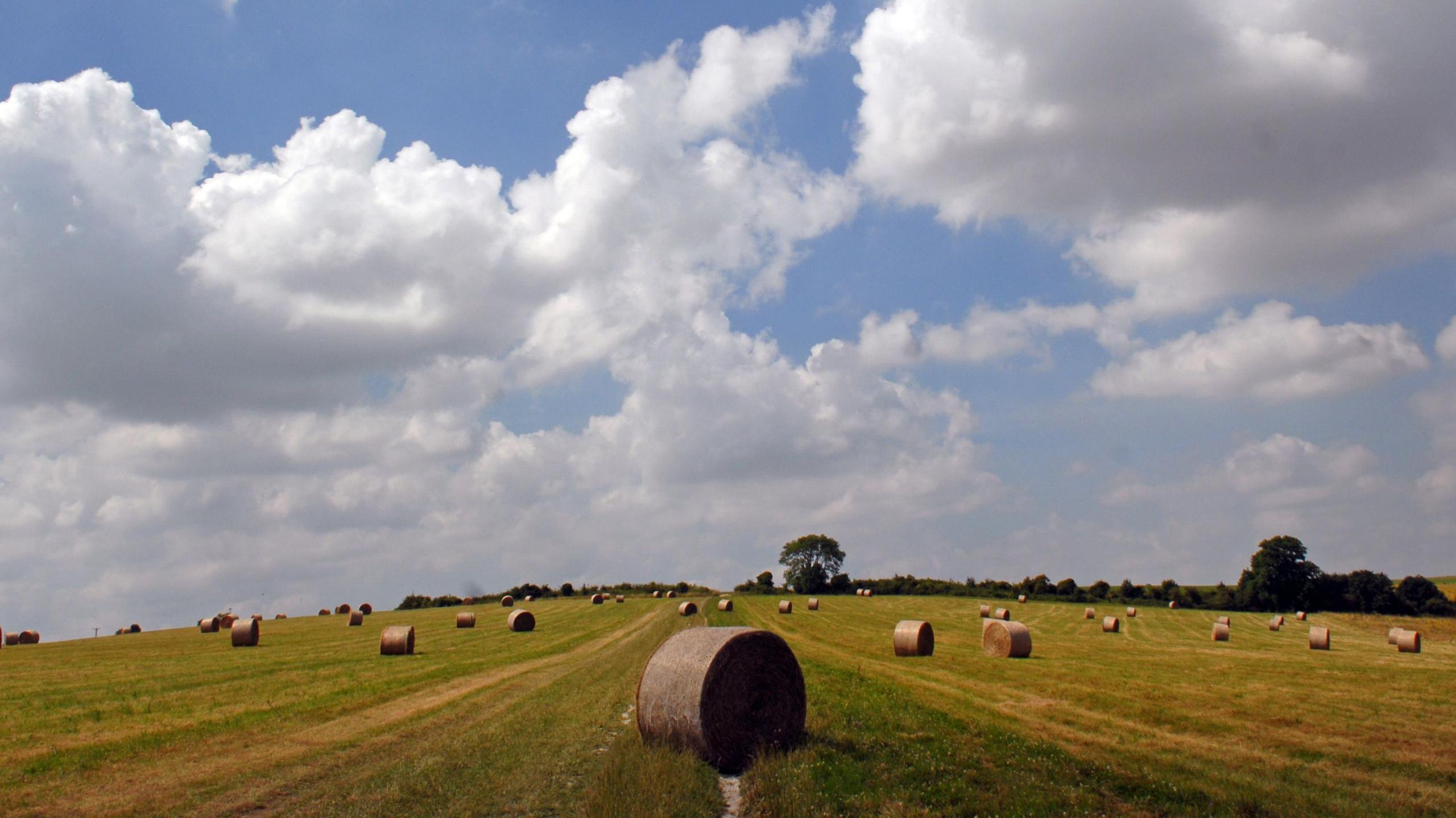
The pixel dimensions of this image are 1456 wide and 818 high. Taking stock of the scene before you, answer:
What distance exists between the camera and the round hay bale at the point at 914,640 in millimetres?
32562

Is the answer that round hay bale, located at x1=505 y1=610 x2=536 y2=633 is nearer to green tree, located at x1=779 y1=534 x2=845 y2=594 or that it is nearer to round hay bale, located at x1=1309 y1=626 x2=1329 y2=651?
round hay bale, located at x1=1309 y1=626 x2=1329 y2=651

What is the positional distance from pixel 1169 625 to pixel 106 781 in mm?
57341

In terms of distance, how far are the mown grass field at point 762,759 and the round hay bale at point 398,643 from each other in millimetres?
900

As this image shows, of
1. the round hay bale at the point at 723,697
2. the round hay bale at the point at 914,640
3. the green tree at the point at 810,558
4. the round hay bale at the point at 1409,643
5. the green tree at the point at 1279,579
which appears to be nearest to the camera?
the round hay bale at the point at 723,697

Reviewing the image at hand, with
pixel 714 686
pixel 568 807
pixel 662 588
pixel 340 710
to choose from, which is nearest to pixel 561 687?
pixel 340 710

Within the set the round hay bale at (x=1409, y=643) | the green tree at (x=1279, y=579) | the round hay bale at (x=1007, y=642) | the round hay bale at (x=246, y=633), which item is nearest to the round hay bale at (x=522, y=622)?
the round hay bale at (x=246, y=633)

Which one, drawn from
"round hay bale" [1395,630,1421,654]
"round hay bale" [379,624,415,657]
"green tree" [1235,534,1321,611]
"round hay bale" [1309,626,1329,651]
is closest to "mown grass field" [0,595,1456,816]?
"round hay bale" [379,624,415,657]

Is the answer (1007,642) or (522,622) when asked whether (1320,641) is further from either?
(522,622)

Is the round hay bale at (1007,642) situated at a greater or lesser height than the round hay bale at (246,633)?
greater

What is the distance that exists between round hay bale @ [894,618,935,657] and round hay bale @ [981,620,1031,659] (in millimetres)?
2247

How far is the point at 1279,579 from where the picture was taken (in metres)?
84.8

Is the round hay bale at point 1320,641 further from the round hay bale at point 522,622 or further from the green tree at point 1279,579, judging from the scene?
the green tree at point 1279,579

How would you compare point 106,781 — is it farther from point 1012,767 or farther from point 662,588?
point 662,588

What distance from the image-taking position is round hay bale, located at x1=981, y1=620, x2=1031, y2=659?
1276 inches
